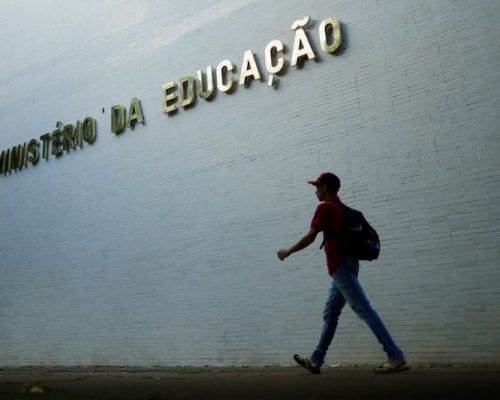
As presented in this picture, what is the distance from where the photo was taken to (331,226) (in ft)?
13.3

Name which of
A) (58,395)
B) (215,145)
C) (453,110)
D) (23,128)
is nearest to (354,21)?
(453,110)

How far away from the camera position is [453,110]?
17.7ft

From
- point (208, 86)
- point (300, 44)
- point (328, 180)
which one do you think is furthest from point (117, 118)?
point (328, 180)

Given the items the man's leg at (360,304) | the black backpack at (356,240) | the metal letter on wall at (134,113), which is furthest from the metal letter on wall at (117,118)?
the man's leg at (360,304)

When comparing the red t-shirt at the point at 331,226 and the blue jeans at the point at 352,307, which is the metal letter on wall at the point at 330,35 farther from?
the blue jeans at the point at 352,307

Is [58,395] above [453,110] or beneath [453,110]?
beneath

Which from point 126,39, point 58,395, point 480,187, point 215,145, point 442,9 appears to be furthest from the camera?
point 126,39

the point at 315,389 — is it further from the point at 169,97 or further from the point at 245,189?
the point at 169,97

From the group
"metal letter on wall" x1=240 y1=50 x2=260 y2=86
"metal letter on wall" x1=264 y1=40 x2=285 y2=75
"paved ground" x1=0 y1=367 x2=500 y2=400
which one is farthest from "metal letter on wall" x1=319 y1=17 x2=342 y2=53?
"paved ground" x1=0 y1=367 x2=500 y2=400

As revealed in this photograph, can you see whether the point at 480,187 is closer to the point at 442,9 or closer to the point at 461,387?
the point at 442,9

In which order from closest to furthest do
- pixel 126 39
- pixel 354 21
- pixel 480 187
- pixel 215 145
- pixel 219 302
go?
pixel 480 187, pixel 354 21, pixel 219 302, pixel 215 145, pixel 126 39

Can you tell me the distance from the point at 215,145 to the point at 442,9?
346cm

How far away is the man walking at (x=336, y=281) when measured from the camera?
3902 millimetres

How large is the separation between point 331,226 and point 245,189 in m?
2.94
